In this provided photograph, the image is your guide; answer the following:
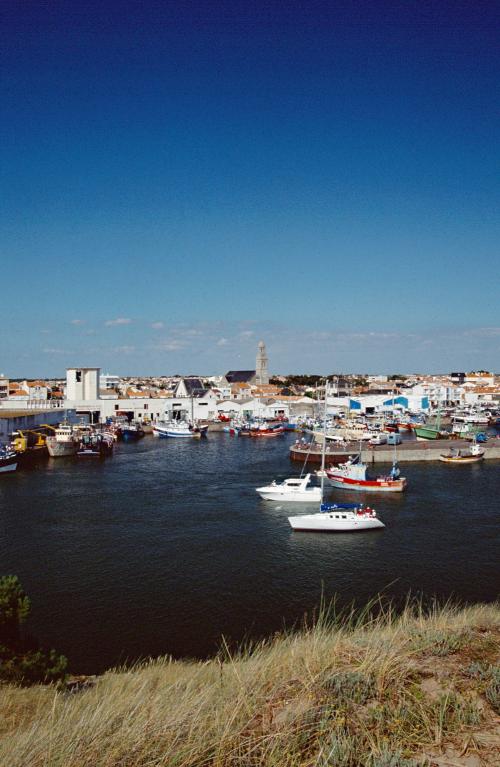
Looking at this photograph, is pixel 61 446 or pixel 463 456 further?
pixel 61 446

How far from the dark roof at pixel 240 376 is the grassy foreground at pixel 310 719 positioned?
7370 centimetres

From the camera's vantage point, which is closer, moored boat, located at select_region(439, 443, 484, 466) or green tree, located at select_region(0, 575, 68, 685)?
green tree, located at select_region(0, 575, 68, 685)

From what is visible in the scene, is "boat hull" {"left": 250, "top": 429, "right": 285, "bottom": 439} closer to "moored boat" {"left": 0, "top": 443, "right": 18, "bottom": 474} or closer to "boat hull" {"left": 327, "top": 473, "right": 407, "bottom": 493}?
"moored boat" {"left": 0, "top": 443, "right": 18, "bottom": 474}

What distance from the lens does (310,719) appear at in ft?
8.59

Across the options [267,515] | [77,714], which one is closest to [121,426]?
[267,515]

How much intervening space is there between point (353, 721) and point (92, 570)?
32.2 ft

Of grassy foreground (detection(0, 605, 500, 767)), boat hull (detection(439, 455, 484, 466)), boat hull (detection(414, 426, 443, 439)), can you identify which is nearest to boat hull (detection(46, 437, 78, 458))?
boat hull (detection(439, 455, 484, 466))

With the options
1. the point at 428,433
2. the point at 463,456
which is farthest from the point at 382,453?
the point at 428,433

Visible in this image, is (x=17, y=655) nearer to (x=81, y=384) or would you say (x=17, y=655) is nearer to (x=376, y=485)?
(x=376, y=485)

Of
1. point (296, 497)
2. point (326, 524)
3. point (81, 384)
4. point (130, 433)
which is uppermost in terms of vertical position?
point (81, 384)

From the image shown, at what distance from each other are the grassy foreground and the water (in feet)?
17.3

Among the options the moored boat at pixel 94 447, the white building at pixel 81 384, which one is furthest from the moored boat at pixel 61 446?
the white building at pixel 81 384

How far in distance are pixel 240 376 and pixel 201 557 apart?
66.8 meters

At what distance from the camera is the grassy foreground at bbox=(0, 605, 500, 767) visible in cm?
237
